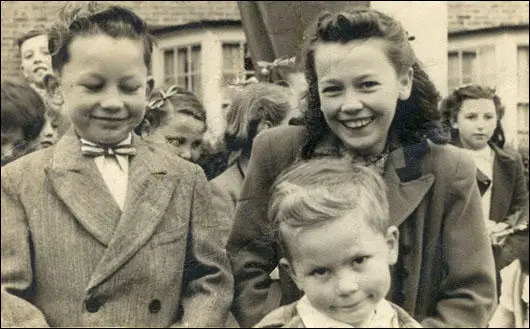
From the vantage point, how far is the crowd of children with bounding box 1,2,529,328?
6.03 ft

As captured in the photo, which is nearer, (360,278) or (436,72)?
(360,278)

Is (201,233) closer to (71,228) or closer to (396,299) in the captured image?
(71,228)

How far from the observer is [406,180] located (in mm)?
1932

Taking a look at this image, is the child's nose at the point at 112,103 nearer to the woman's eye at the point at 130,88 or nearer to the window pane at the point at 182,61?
the woman's eye at the point at 130,88

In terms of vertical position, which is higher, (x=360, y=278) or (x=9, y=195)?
(x=9, y=195)

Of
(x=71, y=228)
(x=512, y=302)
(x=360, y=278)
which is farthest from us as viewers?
(x=512, y=302)

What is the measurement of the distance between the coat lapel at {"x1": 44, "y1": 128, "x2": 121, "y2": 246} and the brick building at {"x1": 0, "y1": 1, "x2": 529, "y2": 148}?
425 mm

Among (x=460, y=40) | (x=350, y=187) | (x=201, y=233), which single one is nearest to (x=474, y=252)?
(x=350, y=187)

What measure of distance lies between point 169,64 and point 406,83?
688mm

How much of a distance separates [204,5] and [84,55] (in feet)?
7.28

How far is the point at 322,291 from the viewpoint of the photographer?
1.76 m

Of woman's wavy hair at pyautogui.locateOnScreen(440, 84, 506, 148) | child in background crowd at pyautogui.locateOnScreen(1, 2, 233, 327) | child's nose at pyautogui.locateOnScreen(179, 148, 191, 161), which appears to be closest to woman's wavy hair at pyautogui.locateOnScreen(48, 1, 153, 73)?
child in background crowd at pyautogui.locateOnScreen(1, 2, 233, 327)

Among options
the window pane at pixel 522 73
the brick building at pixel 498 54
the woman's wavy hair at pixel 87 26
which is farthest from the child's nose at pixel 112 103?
the window pane at pixel 522 73

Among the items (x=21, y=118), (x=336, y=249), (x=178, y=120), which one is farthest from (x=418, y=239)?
(x=21, y=118)
